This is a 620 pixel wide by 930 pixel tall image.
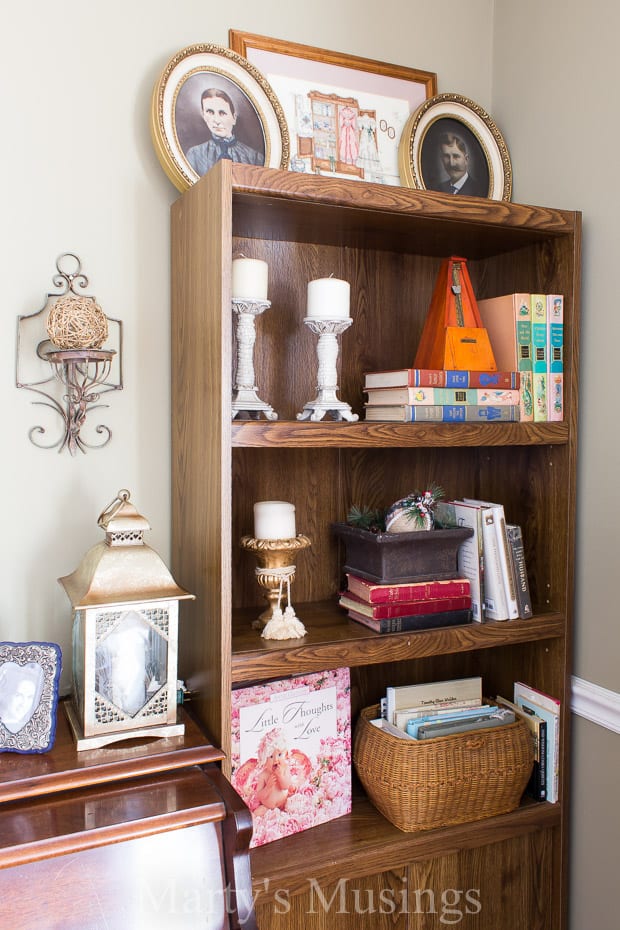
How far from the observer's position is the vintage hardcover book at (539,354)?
174 cm

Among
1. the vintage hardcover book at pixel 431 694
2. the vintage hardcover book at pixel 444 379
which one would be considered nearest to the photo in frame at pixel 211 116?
the vintage hardcover book at pixel 444 379

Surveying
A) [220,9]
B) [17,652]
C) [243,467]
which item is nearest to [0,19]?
[220,9]

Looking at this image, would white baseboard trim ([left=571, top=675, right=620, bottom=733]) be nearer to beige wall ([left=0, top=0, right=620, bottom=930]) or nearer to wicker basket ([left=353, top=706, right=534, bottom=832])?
beige wall ([left=0, top=0, right=620, bottom=930])

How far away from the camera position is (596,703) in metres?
1.72

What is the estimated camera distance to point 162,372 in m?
1.71

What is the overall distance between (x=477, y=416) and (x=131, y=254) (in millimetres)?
805

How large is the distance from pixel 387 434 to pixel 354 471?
357 mm

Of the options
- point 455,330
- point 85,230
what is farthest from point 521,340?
point 85,230

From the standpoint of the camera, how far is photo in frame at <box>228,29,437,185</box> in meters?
1.77

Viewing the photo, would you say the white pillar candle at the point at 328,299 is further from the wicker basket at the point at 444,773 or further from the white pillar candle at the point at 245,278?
the wicker basket at the point at 444,773

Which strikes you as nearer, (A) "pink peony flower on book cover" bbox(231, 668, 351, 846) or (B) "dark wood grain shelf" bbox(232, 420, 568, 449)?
(B) "dark wood grain shelf" bbox(232, 420, 568, 449)

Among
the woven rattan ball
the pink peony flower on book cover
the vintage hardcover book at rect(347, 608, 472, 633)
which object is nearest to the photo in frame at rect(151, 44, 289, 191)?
the woven rattan ball

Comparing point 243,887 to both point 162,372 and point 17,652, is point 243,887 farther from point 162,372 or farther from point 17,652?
point 162,372

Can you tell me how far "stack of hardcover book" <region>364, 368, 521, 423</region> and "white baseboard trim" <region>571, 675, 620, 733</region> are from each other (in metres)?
0.62
